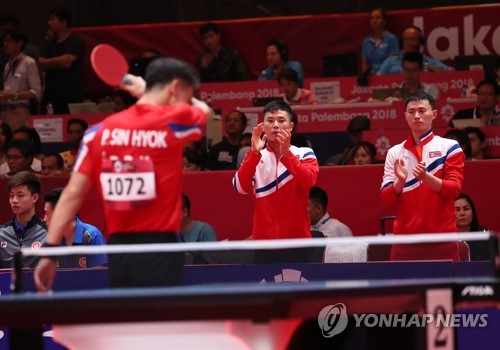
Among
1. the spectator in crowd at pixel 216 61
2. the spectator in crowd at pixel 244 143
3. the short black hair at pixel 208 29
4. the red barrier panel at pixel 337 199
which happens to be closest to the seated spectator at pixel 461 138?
the red barrier panel at pixel 337 199

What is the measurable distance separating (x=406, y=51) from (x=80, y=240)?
22.1ft

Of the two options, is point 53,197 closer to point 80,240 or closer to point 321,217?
point 80,240

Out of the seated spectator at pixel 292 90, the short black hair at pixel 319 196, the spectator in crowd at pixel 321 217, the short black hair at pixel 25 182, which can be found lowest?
the spectator in crowd at pixel 321 217

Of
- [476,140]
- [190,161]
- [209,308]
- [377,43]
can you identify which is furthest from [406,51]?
[209,308]

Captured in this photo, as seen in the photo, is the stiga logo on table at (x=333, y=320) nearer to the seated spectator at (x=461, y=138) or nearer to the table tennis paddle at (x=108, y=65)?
the table tennis paddle at (x=108, y=65)

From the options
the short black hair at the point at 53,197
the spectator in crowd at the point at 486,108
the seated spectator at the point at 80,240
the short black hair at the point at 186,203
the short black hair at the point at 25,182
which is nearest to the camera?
the seated spectator at the point at 80,240

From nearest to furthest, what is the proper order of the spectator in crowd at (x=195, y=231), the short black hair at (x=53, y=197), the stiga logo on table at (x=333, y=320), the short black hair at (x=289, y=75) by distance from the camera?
1. the stiga logo on table at (x=333, y=320)
2. the short black hair at (x=53, y=197)
3. the spectator in crowd at (x=195, y=231)
4. the short black hair at (x=289, y=75)

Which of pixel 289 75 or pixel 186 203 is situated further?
pixel 289 75

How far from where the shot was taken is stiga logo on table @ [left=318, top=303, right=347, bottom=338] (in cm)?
682

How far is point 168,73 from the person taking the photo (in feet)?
19.6

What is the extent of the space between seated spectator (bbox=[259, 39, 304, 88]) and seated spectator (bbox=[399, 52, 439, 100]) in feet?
6.18

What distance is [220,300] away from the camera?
5312mm

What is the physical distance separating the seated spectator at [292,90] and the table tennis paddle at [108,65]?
7261mm

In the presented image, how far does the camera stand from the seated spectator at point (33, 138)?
12141 mm
